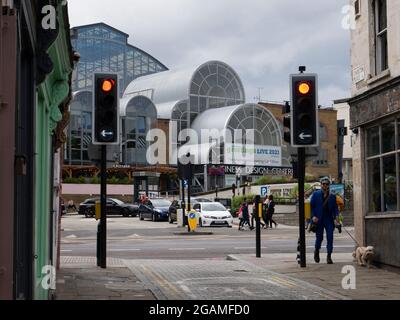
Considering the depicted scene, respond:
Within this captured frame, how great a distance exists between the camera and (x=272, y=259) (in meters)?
16.7

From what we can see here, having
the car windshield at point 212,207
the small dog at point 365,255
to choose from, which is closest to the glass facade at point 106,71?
the car windshield at point 212,207

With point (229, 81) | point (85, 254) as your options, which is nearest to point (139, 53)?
point (229, 81)

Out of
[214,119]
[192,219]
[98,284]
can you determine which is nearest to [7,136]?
[98,284]

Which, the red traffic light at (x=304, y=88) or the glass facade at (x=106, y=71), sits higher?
the glass facade at (x=106, y=71)

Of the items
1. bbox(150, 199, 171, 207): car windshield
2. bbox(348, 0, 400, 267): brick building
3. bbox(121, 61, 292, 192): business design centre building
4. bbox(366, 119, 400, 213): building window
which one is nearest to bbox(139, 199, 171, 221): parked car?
bbox(150, 199, 171, 207): car windshield

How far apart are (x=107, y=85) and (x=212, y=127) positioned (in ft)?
194

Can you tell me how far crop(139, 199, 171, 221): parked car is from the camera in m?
45.1

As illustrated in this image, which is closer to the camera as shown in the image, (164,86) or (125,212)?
(125,212)

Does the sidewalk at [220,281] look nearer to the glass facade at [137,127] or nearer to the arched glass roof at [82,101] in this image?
the arched glass roof at [82,101]

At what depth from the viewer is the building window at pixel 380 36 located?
46.4 ft

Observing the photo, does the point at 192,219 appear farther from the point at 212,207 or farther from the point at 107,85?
the point at 107,85

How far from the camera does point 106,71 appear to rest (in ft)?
236

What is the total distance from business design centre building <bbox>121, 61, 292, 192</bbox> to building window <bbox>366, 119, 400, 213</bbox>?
5458 cm

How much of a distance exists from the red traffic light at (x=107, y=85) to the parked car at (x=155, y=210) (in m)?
31.5
